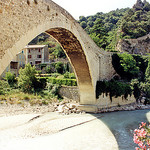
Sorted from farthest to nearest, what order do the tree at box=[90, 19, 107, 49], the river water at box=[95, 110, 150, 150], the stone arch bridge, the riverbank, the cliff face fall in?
the cliff face < the tree at box=[90, 19, 107, 49] < the riverbank < the river water at box=[95, 110, 150, 150] < the stone arch bridge

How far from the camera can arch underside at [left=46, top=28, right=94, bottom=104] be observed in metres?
9.34

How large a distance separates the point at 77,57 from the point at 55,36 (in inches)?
112

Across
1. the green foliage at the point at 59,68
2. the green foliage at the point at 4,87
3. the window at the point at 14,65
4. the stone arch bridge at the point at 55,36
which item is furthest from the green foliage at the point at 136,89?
the window at the point at 14,65

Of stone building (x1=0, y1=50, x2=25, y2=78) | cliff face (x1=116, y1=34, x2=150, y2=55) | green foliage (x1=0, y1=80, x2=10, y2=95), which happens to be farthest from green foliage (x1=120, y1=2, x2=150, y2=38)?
green foliage (x1=0, y1=80, x2=10, y2=95)

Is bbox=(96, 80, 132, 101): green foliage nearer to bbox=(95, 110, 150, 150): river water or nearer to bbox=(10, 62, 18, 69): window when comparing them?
bbox=(95, 110, 150, 150): river water

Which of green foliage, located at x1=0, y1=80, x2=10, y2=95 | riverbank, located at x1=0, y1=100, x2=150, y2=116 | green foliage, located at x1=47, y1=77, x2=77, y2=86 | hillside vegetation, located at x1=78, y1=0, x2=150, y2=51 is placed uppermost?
hillside vegetation, located at x1=78, y1=0, x2=150, y2=51

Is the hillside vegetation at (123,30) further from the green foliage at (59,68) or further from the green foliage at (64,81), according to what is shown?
the green foliage at (64,81)

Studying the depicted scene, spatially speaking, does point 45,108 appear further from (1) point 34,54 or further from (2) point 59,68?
(1) point 34,54

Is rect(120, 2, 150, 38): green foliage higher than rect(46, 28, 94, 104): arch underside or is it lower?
higher

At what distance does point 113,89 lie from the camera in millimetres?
15094

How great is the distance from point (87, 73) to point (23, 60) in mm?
16457

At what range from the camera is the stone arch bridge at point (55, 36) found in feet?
14.8

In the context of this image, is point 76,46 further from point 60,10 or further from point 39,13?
point 39,13

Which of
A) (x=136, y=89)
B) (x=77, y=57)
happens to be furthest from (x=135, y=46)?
(x=77, y=57)
